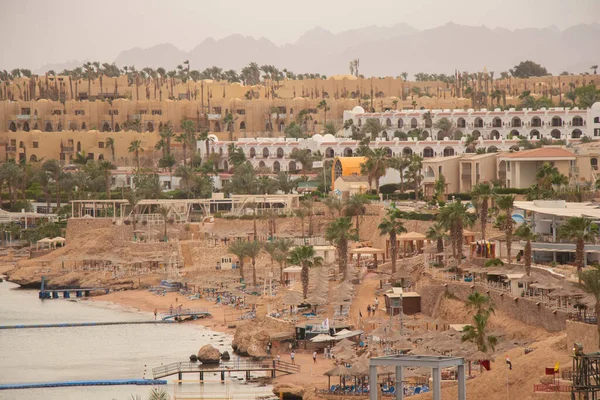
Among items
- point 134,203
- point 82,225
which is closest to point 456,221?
point 134,203

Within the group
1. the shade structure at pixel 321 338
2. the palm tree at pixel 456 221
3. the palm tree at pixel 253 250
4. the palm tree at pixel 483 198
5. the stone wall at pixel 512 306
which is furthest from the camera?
the palm tree at pixel 253 250

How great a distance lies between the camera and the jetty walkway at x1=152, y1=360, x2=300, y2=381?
48.9 metres

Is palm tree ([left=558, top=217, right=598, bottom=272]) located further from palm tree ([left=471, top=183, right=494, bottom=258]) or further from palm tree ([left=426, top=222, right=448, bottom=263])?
palm tree ([left=426, top=222, right=448, bottom=263])

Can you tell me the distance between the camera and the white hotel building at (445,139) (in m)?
105

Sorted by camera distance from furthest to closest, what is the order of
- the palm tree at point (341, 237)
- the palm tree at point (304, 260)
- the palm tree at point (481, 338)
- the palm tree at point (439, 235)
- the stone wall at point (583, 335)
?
the palm tree at point (341, 237) < the palm tree at point (439, 235) < the palm tree at point (304, 260) < the palm tree at point (481, 338) < the stone wall at point (583, 335)

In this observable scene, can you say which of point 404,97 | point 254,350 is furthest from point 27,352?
point 404,97

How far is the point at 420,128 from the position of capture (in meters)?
120

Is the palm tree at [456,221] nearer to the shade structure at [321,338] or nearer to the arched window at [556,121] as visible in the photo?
the shade structure at [321,338]

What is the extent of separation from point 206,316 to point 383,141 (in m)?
44.7

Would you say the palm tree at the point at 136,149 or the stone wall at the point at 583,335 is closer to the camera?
the stone wall at the point at 583,335

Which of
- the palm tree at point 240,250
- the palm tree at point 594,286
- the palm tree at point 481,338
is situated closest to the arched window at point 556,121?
the palm tree at point 240,250

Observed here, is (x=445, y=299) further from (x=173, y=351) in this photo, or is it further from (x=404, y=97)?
(x=404, y=97)

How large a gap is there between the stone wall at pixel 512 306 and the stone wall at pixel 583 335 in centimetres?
371

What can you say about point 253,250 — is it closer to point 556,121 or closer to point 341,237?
point 341,237
